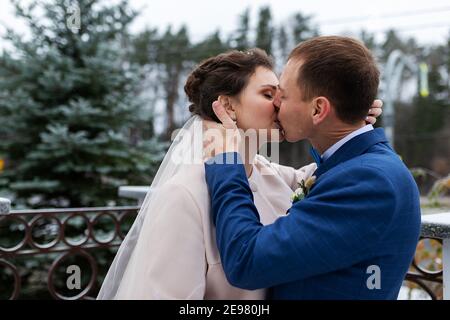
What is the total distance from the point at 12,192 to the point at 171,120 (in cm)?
1921

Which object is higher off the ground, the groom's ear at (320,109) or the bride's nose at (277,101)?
the bride's nose at (277,101)

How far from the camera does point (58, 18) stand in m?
5.10

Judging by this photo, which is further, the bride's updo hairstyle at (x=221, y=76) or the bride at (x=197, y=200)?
the bride's updo hairstyle at (x=221, y=76)

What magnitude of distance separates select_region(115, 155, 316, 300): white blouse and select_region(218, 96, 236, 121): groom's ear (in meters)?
0.26

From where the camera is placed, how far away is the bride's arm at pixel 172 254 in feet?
4.12

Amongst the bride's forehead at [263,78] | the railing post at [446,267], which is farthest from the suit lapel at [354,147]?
the railing post at [446,267]

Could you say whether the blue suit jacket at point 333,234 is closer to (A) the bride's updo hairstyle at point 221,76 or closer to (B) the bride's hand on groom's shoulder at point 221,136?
(B) the bride's hand on groom's shoulder at point 221,136

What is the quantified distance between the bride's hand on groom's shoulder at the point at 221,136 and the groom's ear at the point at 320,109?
23cm

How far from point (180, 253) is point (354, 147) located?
0.54 m

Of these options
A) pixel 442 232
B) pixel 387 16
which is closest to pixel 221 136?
pixel 442 232

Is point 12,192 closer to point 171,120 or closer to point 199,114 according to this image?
point 199,114

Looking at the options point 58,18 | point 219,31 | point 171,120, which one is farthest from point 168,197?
point 219,31

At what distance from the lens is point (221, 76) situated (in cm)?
155

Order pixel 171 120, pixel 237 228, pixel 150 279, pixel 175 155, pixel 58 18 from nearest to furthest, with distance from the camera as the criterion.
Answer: pixel 237 228 → pixel 150 279 → pixel 175 155 → pixel 58 18 → pixel 171 120
